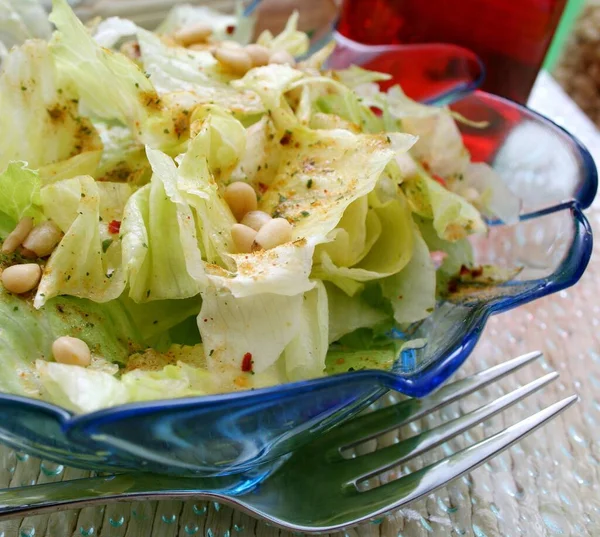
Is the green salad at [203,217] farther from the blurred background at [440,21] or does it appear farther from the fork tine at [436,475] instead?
the blurred background at [440,21]

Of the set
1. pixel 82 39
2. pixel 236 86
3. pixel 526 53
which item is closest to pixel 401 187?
pixel 236 86

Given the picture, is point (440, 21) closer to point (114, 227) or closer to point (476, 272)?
point (476, 272)

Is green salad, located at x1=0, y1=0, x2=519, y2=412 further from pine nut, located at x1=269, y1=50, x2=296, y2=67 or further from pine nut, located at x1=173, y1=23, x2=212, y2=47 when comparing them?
pine nut, located at x1=173, y1=23, x2=212, y2=47

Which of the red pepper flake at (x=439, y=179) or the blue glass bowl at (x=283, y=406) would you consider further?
the red pepper flake at (x=439, y=179)

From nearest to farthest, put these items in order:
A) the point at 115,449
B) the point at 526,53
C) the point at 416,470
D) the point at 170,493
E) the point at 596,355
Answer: the point at 115,449 → the point at 170,493 → the point at 416,470 → the point at 596,355 → the point at 526,53

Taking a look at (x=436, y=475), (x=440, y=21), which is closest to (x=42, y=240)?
(x=436, y=475)

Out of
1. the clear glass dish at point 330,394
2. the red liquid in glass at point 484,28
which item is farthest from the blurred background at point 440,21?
the clear glass dish at point 330,394

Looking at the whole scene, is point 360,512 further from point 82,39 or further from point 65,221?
point 82,39
